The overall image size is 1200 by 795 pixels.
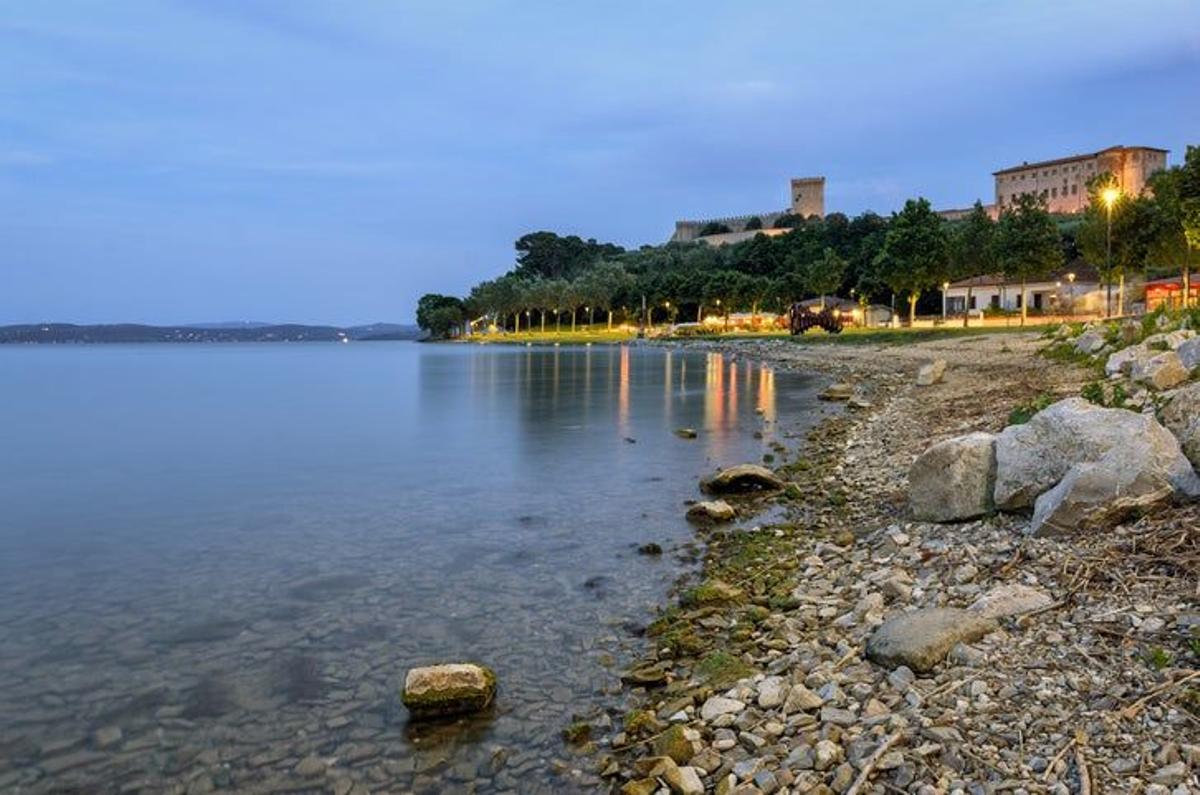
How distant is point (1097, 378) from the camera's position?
2611 cm

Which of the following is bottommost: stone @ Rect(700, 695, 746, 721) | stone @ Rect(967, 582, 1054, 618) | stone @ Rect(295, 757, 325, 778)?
stone @ Rect(295, 757, 325, 778)

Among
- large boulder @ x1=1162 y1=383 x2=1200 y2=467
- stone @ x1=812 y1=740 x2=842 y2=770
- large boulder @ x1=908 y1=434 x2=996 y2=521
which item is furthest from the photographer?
large boulder @ x1=908 y1=434 x2=996 y2=521

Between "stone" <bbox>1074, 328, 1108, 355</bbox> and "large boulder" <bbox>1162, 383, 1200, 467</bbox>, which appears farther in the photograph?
"stone" <bbox>1074, 328, 1108, 355</bbox>

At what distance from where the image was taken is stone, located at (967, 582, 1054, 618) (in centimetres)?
867

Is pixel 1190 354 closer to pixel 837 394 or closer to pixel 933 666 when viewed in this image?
pixel 933 666

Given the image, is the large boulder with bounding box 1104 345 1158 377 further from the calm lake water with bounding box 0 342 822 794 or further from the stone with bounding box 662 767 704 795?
the stone with bounding box 662 767 704 795

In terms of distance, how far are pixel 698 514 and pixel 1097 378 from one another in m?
15.4

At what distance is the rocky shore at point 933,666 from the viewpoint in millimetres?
6324

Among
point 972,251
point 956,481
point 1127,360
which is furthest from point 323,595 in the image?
point 972,251

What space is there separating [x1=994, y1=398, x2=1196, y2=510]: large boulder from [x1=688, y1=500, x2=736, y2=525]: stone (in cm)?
633

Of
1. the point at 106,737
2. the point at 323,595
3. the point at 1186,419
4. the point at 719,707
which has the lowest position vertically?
the point at 106,737

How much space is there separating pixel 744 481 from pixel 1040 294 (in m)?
92.1

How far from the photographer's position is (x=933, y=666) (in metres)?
8.04

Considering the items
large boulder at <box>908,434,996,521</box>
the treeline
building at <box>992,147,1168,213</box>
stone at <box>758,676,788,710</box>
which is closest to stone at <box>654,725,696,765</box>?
stone at <box>758,676,788,710</box>
